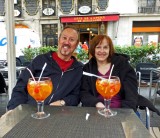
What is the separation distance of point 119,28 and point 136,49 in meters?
10.3

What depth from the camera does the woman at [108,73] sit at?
70.2 inches

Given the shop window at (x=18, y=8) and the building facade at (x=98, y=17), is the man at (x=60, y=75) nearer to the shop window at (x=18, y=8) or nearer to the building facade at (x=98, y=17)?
the building facade at (x=98, y=17)

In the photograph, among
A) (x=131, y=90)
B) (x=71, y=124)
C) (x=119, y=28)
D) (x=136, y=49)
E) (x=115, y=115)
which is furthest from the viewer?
(x=119, y=28)

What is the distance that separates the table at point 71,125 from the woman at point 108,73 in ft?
1.68

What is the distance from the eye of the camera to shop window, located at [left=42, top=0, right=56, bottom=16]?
17422 mm

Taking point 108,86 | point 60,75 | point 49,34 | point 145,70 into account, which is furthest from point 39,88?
point 49,34

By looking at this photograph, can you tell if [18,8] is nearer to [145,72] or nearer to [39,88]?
[145,72]

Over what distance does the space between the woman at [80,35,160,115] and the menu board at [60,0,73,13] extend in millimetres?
15738

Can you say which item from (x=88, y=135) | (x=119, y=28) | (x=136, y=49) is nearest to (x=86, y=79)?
(x=88, y=135)

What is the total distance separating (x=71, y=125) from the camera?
3.38 ft

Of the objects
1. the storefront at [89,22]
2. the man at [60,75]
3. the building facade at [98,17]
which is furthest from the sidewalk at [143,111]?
the storefront at [89,22]

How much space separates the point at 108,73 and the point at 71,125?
3.26 feet

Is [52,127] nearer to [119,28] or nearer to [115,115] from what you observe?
[115,115]

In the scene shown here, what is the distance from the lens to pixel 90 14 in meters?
16.5
